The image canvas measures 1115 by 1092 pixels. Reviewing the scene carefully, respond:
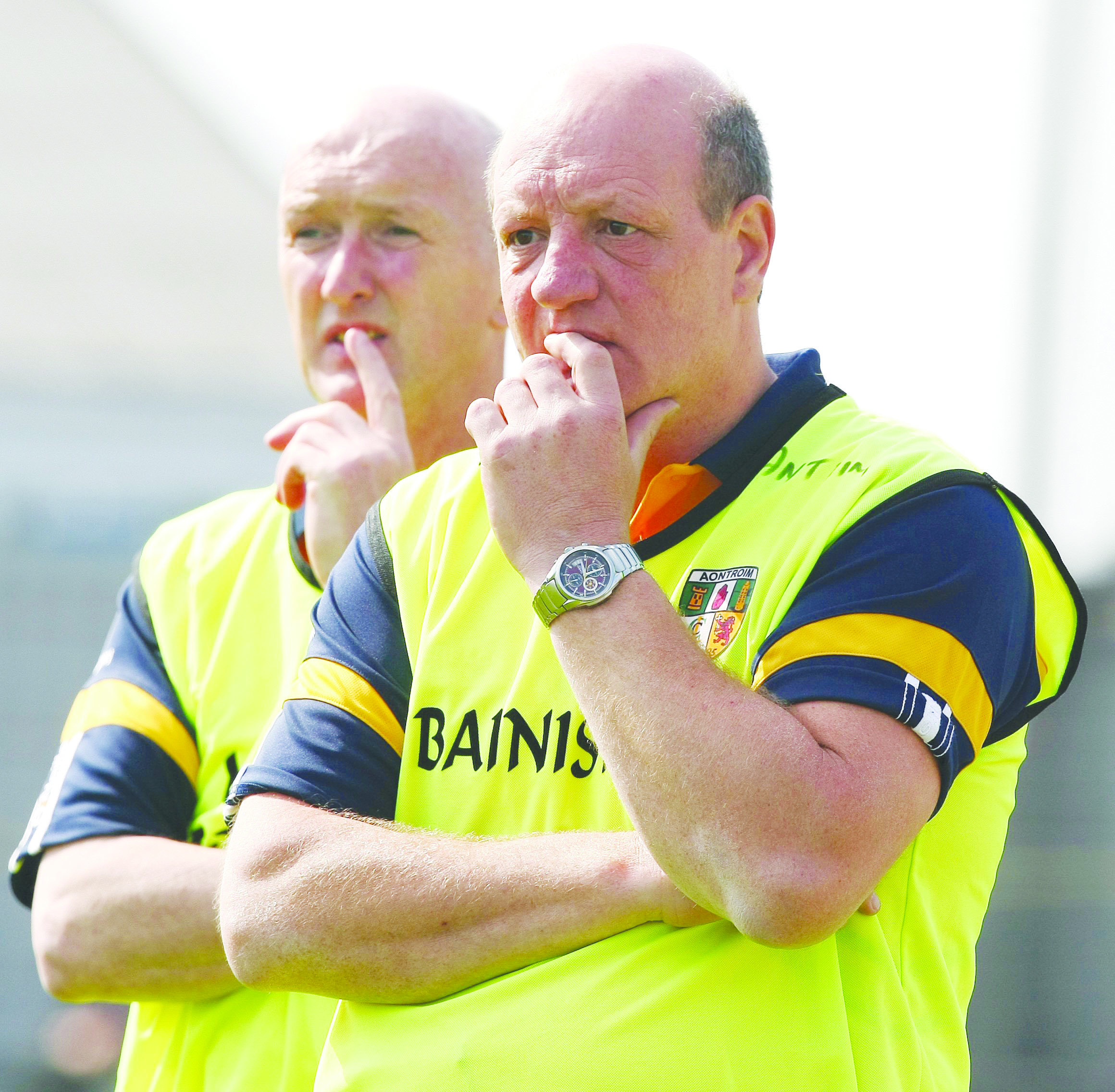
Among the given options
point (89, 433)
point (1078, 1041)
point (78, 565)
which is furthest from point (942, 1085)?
point (89, 433)

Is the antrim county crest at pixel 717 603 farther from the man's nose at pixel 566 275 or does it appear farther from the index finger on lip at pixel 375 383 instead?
the index finger on lip at pixel 375 383

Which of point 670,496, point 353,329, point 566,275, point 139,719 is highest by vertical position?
point 353,329

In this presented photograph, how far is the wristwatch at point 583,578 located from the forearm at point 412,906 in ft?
1.06

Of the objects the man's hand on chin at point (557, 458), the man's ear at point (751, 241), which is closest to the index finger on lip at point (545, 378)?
the man's hand on chin at point (557, 458)

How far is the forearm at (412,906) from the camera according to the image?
161 cm

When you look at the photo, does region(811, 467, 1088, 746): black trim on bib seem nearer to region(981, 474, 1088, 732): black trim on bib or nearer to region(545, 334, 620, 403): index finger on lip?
region(981, 474, 1088, 732): black trim on bib

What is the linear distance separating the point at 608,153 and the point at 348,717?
36.0 inches

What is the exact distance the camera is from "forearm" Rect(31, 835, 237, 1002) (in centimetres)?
217

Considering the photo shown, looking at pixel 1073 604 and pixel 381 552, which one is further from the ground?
pixel 381 552

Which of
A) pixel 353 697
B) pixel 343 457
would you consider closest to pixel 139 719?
pixel 343 457

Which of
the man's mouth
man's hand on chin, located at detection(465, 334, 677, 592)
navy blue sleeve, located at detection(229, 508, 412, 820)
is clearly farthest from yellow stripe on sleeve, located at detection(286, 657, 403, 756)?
the man's mouth

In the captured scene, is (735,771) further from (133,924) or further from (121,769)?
(121,769)

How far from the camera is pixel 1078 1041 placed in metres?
4.09

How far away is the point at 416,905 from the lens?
166 centimetres
